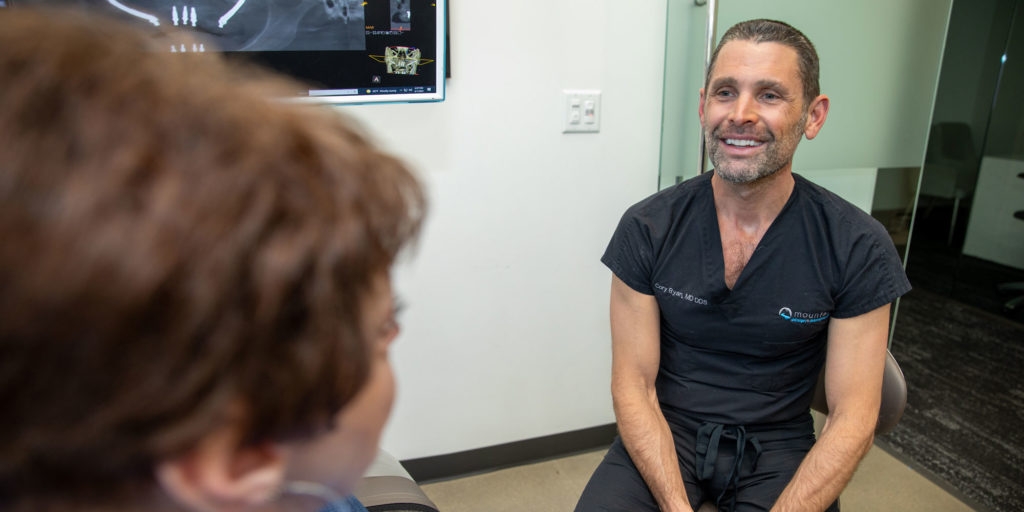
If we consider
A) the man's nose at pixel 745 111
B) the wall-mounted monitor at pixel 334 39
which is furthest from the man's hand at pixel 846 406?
the wall-mounted monitor at pixel 334 39

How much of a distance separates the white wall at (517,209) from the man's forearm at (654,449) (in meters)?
0.69

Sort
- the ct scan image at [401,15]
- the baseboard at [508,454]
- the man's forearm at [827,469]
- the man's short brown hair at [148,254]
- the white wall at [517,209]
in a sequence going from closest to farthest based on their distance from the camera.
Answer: the man's short brown hair at [148,254] → the man's forearm at [827,469] → the ct scan image at [401,15] → the white wall at [517,209] → the baseboard at [508,454]

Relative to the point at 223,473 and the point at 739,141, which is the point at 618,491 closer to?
the point at 739,141

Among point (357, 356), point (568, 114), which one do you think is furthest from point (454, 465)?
point (357, 356)

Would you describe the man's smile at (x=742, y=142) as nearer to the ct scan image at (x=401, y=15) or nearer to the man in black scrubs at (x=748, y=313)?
the man in black scrubs at (x=748, y=313)

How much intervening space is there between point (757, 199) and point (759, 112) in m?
0.19

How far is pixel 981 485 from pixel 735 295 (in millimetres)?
1453

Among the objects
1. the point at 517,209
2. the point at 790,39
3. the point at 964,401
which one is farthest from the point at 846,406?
the point at 964,401

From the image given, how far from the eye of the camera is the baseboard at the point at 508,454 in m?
2.11

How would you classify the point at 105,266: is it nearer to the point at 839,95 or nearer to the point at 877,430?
the point at 877,430

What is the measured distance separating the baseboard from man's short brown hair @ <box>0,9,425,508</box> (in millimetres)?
1792

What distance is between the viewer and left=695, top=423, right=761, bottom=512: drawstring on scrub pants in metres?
1.32

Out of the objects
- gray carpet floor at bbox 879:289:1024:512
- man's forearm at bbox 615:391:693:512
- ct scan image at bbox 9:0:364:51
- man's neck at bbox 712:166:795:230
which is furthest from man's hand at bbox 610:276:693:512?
gray carpet floor at bbox 879:289:1024:512

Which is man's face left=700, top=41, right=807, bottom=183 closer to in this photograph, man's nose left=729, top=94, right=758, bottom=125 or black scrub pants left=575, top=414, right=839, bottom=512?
man's nose left=729, top=94, right=758, bottom=125
